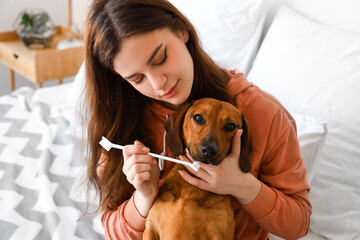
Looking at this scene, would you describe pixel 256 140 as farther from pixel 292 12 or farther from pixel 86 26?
pixel 292 12

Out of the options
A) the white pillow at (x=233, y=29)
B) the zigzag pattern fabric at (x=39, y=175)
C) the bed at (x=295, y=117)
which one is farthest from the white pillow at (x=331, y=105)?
the zigzag pattern fabric at (x=39, y=175)

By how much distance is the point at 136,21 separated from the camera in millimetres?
893

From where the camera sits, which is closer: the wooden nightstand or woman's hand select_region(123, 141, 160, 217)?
woman's hand select_region(123, 141, 160, 217)

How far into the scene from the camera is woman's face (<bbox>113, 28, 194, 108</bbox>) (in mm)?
894

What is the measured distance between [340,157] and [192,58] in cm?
70

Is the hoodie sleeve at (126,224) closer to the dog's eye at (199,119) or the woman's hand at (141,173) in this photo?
the woman's hand at (141,173)

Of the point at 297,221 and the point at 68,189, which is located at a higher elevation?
the point at 297,221

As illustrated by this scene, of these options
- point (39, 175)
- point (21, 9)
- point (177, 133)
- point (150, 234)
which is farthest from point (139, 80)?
point (21, 9)

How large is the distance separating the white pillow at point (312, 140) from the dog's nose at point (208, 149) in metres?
0.61

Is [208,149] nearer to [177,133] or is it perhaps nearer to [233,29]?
[177,133]

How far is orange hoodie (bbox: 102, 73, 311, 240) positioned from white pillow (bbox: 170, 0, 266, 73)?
666mm

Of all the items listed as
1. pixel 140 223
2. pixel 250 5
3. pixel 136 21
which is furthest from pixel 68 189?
pixel 250 5

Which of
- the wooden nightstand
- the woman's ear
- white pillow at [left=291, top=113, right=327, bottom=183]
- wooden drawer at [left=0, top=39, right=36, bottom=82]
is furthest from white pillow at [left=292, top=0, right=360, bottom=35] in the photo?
wooden drawer at [left=0, top=39, right=36, bottom=82]

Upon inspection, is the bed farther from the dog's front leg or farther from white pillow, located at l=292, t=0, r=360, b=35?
the dog's front leg
